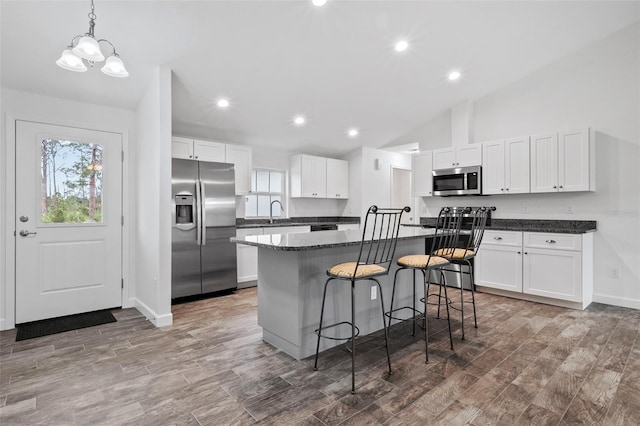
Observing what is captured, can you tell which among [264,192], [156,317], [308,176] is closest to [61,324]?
[156,317]

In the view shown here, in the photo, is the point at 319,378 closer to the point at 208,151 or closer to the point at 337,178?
the point at 208,151

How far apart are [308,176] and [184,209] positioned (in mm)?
2396

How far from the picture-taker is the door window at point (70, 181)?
344cm

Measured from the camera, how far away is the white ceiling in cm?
271

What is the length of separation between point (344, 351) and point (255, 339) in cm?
78

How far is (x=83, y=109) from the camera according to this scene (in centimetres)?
364

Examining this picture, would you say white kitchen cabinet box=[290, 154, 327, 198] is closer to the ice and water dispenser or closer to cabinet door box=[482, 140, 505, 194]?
the ice and water dispenser

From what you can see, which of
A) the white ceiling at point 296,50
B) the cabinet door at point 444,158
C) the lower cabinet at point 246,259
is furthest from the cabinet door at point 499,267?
the lower cabinet at point 246,259

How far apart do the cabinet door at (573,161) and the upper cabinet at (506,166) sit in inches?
14.6

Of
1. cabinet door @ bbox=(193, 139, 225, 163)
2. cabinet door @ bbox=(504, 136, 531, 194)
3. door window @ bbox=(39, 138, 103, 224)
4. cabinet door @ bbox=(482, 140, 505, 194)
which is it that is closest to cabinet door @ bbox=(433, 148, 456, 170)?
cabinet door @ bbox=(482, 140, 505, 194)

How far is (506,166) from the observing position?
4527 millimetres

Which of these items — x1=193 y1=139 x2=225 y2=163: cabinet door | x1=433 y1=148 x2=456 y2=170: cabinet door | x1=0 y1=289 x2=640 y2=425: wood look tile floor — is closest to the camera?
x1=0 y1=289 x2=640 y2=425: wood look tile floor

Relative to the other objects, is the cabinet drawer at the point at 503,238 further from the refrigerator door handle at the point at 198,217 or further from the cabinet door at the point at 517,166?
the refrigerator door handle at the point at 198,217

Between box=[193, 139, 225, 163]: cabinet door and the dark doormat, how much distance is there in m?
2.17
